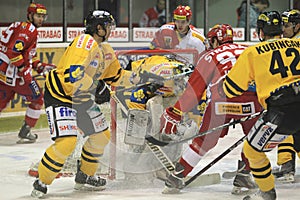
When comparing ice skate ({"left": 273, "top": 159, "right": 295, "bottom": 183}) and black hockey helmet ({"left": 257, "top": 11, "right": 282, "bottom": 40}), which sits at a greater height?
black hockey helmet ({"left": 257, "top": 11, "right": 282, "bottom": 40})

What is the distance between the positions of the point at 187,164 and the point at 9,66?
2.66 m

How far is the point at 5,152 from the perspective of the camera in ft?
21.7

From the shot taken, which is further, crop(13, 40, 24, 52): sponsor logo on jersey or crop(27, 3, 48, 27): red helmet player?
crop(27, 3, 48, 27): red helmet player

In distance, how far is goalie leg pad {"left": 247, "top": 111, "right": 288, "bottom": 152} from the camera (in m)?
4.25

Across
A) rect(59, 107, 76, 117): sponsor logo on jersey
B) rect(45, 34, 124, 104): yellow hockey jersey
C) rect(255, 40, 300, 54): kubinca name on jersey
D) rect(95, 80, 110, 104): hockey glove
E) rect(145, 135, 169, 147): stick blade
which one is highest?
rect(255, 40, 300, 54): kubinca name on jersey

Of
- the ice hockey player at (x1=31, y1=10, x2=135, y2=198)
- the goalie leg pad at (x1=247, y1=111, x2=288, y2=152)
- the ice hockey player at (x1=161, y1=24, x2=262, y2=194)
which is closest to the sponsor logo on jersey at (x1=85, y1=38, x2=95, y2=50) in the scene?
the ice hockey player at (x1=31, y1=10, x2=135, y2=198)

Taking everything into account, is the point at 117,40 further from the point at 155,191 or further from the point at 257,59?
the point at 257,59

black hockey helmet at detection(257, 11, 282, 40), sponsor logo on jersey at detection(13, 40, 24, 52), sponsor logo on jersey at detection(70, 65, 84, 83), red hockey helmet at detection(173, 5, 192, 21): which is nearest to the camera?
black hockey helmet at detection(257, 11, 282, 40)

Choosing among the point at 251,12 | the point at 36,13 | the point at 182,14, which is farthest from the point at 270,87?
the point at 251,12

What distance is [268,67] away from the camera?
4.20 meters

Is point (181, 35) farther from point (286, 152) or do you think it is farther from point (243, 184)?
point (243, 184)

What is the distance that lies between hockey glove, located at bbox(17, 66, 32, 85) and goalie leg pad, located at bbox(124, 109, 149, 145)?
1.95 metres

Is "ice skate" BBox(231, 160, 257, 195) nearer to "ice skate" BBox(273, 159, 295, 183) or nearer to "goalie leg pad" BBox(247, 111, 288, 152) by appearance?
"ice skate" BBox(273, 159, 295, 183)

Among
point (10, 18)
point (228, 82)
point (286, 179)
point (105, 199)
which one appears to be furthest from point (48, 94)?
point (10, 18)
